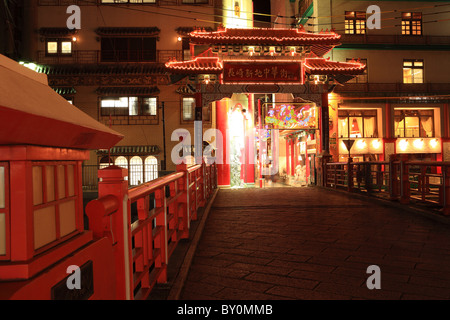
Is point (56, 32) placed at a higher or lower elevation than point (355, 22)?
lower

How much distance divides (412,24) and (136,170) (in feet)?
59.4

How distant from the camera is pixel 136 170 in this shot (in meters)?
20.2

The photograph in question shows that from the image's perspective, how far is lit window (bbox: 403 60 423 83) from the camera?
70.1ft

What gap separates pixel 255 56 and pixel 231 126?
3578 mm

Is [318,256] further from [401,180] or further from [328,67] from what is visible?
[328,67]

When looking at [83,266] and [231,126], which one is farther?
[231,126]

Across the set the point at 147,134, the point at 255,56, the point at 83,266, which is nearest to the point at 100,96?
the point at 147,134

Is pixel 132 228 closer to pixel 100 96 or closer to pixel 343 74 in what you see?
pixel 343 74

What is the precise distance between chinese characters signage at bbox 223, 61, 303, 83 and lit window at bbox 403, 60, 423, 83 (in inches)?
421

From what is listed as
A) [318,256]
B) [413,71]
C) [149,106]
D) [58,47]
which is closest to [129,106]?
[149,106]

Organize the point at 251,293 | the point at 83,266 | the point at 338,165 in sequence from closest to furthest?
the point at 83,266 → the point at 251,293 → the point at 338,165

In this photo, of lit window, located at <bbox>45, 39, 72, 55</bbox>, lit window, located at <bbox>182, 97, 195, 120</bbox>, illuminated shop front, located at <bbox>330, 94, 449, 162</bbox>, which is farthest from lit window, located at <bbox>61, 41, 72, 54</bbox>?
illuminated shop front, located at <bbox>330, 94, 449, 162</bbox>

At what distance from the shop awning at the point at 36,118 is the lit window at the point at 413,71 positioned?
22991mm

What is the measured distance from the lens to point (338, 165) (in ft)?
43.9
